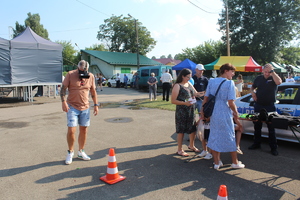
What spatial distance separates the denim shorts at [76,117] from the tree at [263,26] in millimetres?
33318

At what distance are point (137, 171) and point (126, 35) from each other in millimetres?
53160

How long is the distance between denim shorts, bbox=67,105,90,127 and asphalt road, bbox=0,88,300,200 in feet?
2.53

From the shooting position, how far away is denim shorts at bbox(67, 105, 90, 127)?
4.42 m

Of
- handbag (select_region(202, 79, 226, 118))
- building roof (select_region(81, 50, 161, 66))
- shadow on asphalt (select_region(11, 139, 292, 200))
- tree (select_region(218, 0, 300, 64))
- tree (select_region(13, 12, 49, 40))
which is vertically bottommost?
shadow on asphalt (select_region(11, 139, 292, 200))

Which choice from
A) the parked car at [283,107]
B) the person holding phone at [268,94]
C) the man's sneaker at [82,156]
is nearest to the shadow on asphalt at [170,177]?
the man's sneaker at [82,156]

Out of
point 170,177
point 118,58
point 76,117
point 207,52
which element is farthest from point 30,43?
point 207,52

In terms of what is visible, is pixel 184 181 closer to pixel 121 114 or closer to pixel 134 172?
pixel 134 172

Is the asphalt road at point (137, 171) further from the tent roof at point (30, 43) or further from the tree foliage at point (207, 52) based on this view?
the tree foliage at point (207, 52)

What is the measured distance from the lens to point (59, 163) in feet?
14.9

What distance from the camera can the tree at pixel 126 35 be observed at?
54284 millimetres

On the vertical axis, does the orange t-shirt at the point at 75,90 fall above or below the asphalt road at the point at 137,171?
above

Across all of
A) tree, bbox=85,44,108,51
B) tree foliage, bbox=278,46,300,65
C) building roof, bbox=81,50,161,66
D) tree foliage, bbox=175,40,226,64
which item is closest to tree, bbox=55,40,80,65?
tree, bbox=85,44,108,51

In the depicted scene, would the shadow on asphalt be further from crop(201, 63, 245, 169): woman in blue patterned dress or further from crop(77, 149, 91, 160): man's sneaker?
crop(201, 63, 245, 169): woman in blue patterned dress

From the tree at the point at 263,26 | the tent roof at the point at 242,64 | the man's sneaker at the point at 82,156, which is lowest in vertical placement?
the man's sneaker at the point at 82,156
